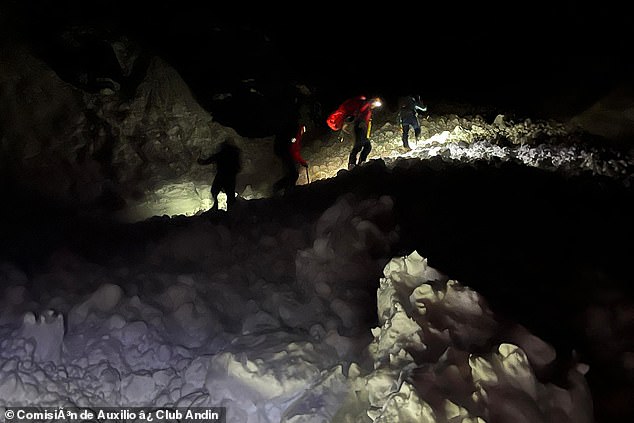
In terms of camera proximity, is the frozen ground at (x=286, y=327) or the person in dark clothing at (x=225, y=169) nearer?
the frozen ground at (x=286, y=327)

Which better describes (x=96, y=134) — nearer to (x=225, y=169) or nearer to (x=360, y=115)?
(x=225, y=169)

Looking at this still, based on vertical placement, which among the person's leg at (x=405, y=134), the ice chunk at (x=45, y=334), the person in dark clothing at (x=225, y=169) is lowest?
the person's leg at (x=405, y=134)

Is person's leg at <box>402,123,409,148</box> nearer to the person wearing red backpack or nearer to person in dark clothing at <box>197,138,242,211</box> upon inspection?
the person wearing red backpack

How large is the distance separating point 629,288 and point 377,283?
60.8 inches

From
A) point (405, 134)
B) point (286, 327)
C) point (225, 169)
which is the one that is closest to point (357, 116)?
point (405, 134)

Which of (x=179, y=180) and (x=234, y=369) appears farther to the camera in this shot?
(x=179, y=180)

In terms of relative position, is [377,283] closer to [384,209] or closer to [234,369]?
[384,209]

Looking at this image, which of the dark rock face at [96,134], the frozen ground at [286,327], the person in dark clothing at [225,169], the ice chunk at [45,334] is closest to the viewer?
the frozen ground at [286,327]

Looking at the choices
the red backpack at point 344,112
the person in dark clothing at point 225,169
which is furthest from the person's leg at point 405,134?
the person in dark clothing at point 225,169

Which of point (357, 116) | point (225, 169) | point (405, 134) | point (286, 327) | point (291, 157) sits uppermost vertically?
point (286, 327)

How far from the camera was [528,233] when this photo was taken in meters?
3.93

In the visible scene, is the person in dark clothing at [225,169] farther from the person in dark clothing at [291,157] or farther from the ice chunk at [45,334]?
the ice chunk at [45,334]

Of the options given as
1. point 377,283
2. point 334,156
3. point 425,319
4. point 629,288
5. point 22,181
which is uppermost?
point 425,319

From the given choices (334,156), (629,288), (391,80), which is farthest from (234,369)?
(391,80)
